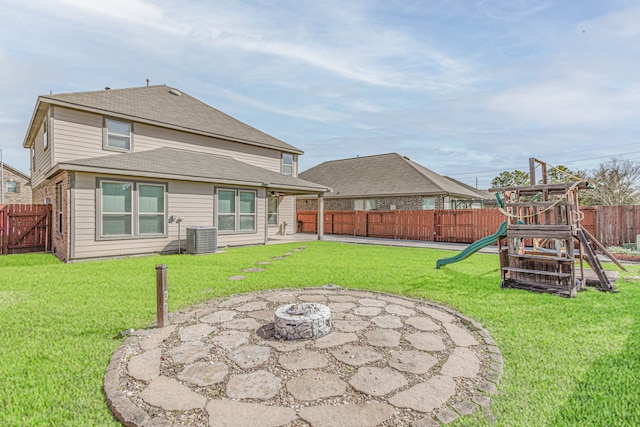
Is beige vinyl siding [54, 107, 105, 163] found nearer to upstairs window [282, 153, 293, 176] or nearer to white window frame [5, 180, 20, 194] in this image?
upstairs window [282, 153, 293, 176]

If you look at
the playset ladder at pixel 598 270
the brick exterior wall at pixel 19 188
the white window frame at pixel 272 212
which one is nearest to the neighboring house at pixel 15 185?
the brick exterior wall at pixel 19 188

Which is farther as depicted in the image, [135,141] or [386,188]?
[386,188]

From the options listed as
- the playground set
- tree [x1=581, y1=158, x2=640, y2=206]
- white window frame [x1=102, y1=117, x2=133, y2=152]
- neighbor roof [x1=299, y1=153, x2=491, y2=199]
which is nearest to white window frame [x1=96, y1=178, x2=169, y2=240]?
white window frame [x1=102, y1=117, x2=133, y2=152]

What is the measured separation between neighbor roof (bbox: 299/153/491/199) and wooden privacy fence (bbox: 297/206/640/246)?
7.85 feet

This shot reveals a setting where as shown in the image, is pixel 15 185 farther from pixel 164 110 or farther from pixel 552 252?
pixel 552 252

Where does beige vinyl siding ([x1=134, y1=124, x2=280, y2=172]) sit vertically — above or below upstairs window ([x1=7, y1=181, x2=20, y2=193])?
above

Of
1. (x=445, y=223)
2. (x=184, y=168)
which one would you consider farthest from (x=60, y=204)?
(x=445, y=223)

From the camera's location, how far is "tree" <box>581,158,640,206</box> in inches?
696

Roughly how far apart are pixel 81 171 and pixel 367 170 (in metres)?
18.5

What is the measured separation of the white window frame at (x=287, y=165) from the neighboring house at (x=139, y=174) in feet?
8.70

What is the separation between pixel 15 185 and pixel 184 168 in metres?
30.1

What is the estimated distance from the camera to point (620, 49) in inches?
355

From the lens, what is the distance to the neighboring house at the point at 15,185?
28319 millimetres

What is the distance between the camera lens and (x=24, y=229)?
10.6 m
